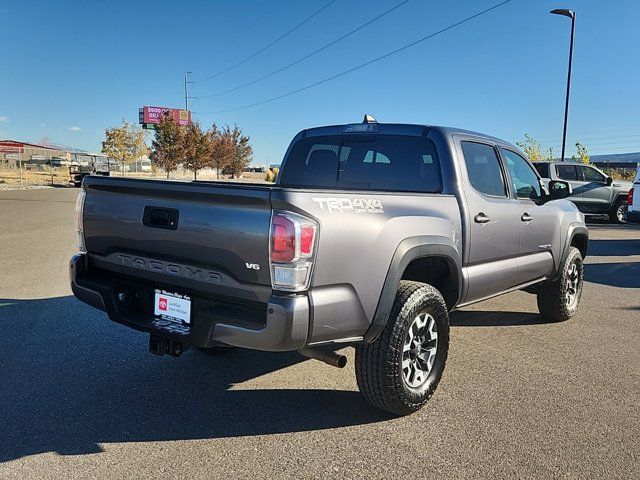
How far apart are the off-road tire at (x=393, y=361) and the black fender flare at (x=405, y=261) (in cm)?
11

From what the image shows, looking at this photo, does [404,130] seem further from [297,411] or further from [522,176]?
[297,411]

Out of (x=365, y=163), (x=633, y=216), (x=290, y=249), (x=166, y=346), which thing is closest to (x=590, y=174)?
(x=633, y=216)

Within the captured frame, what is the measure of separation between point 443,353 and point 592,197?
50.4 feet

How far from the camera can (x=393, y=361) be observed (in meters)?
3.17

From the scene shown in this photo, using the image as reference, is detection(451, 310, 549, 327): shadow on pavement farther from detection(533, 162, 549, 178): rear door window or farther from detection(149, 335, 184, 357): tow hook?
detection(533, 162, 549, 178): rear door window

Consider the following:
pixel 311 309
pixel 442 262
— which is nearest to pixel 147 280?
pixel 311 309

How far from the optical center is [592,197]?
16.7 metres

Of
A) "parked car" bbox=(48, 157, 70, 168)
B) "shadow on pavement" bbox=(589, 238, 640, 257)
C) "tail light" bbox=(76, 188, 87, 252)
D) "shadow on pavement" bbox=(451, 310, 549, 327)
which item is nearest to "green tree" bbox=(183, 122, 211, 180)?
"parked car" bbox=(48, 157, 70, 168)

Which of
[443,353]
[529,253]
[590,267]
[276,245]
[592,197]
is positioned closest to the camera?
[276,245]

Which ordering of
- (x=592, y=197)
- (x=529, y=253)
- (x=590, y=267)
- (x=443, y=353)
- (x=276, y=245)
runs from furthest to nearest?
(x=592, y=197)
(x=590, y=267)
(x=529, y=253)
(x=443, y=353)
(x=276, y=245)

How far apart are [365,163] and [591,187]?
47.0ft

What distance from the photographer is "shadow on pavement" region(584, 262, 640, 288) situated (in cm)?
795

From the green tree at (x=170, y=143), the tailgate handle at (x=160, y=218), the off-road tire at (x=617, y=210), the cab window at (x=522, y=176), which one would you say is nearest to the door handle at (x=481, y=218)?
the cab window at (x=522, y=176)

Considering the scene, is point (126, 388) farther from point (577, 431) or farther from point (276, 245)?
point (577, 431)
